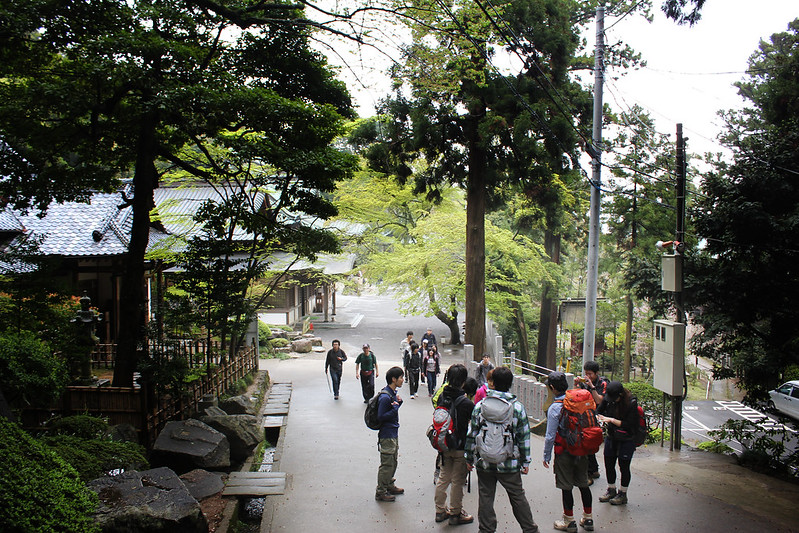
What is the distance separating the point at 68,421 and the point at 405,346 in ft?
30.6

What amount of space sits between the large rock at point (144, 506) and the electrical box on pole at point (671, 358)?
8059 millimetres

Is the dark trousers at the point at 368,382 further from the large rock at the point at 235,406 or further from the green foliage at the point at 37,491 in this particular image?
the green foliage at the point at 37,491

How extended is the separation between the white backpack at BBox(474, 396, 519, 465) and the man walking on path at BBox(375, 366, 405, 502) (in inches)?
65.5

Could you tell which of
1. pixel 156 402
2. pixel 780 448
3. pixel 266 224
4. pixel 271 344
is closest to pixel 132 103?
pixel 266 224

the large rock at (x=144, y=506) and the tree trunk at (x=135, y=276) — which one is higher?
the tree trunk at (x=135, y=276)

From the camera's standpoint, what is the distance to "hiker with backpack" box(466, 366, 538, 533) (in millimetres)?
4977

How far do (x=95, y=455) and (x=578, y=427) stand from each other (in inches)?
212

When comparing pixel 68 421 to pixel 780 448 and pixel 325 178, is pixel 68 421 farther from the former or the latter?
pixel 780 448

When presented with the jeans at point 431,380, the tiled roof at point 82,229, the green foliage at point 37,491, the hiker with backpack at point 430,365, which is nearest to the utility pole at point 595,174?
the hiker with backpack at point 430,365

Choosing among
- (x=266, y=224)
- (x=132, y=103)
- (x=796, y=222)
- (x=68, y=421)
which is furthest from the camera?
(x=266, y=224)

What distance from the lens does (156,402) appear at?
8680mm

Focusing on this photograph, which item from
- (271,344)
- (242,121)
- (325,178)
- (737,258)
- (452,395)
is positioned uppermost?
(242,121)

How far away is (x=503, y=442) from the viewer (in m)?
4.98

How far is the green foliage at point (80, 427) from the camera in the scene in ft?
22.4
